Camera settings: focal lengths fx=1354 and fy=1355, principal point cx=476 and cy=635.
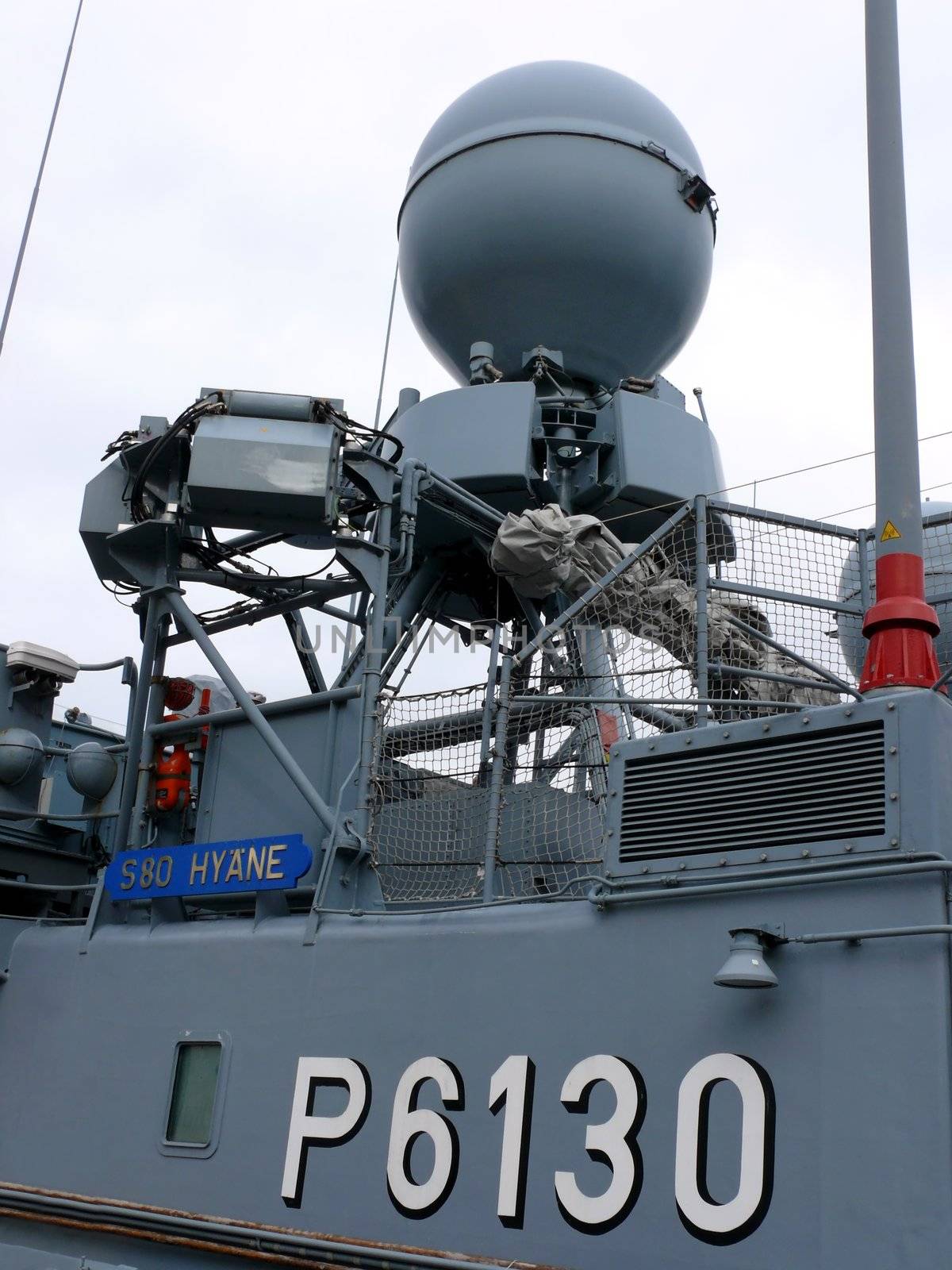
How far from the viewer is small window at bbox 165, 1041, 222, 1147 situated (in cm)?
688

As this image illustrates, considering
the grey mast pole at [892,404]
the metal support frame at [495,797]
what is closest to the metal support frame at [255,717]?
the metal support frame at [495,797]

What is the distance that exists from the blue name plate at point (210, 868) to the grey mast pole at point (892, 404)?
322 cm

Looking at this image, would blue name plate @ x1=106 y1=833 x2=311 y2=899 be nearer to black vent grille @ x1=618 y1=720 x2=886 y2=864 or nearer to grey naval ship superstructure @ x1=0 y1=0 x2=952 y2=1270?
grey naval ship superstructure @ x1=0 y1=0 x2=952 y2=1270

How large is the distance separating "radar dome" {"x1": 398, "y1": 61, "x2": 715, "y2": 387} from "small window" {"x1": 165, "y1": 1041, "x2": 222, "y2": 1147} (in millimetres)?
6410

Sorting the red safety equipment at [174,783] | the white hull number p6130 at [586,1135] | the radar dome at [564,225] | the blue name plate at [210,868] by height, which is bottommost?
the white hull number p6130 at [586,1135]

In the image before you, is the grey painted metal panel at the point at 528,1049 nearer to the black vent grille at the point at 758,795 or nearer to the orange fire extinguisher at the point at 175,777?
the black vent grille at the point at 758,795

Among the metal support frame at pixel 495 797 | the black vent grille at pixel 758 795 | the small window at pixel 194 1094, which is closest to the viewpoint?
the black vent grille at pixel 758 795

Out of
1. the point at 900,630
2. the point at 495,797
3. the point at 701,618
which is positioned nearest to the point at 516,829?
the point at 495,797

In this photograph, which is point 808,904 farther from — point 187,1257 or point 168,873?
point 168,873

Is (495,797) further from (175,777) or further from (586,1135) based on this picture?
(175,777)

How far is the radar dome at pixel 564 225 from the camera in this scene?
11.0 metres

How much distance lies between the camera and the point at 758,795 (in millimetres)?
5391

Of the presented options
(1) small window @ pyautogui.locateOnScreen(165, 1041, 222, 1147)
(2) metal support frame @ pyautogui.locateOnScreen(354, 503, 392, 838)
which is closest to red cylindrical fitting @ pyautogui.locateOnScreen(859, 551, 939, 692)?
(2) metal support frame @ pyautogui.locateOnScreen(354, 503, 392, 838)

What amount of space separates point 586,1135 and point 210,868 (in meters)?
3.01
